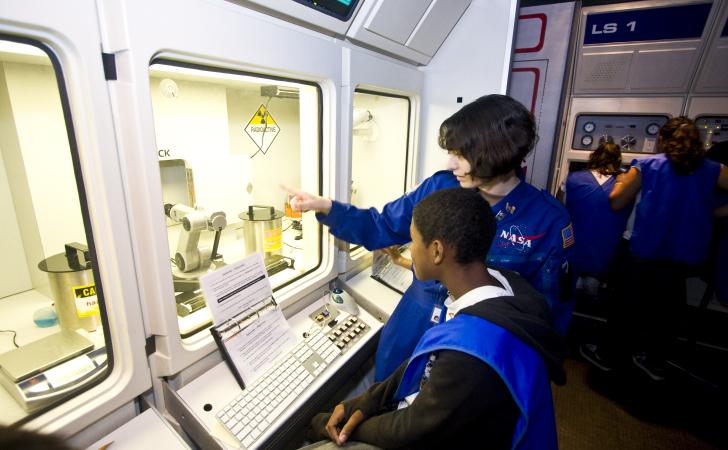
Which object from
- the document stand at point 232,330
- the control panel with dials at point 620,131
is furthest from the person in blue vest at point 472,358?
the control panel with dials at point 620,131

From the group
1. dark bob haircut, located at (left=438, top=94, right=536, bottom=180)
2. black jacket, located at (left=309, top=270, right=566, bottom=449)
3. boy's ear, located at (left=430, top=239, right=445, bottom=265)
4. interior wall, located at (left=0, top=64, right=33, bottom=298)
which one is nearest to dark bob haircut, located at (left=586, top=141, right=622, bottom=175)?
dark bob haircut, located at (left=438, top=94, right=536, bottom=180)

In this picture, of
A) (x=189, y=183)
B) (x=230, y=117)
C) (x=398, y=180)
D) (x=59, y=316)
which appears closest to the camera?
(x=59, y=316)

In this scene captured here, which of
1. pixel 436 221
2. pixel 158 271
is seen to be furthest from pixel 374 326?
pixel 158 271

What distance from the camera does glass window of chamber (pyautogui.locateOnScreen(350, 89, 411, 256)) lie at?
2.16m

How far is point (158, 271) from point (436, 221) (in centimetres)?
77

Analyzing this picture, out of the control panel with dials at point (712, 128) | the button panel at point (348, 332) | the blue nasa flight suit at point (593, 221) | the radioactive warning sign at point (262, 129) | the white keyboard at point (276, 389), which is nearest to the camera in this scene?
the white keyboard at point (276, 389)

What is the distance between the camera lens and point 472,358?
0.79m

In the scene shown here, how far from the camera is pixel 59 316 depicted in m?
1.09

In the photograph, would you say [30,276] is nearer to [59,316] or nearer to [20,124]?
[59,316]

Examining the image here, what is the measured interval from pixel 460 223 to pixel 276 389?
0.81 metres

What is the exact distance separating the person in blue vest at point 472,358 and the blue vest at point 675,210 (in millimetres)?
1940

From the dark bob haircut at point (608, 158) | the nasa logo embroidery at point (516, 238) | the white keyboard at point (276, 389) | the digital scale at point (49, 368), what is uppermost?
the dark bob haircut at point (608, 158)

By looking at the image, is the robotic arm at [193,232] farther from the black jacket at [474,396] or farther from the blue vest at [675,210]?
the blue vest at [675,210]

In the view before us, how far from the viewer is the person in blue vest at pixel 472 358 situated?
78 cm
